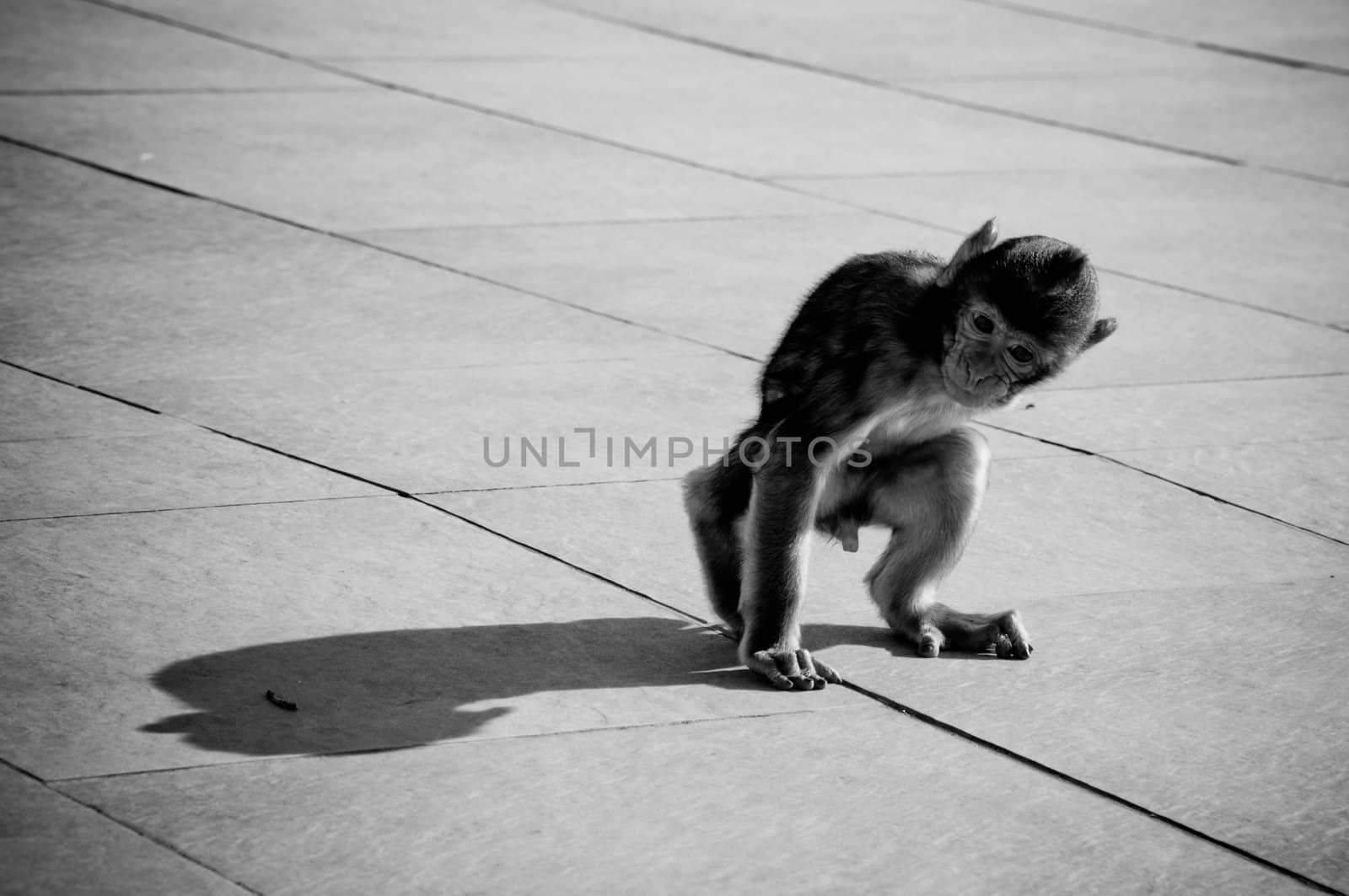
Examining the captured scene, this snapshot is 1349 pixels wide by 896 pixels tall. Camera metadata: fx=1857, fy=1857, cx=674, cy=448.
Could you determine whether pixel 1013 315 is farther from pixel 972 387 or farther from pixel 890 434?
pixel 890 434

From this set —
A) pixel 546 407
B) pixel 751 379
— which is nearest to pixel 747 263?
pixel 751 379

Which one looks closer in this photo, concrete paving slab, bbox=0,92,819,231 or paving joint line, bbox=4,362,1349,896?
paving joint line, bbox=4,362,1349,896

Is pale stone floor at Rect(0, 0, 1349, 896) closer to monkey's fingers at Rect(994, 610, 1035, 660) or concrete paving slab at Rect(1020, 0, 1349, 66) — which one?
monkey's fingers at Rect(994, 610, 1035, 660)

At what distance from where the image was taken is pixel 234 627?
5.38 m

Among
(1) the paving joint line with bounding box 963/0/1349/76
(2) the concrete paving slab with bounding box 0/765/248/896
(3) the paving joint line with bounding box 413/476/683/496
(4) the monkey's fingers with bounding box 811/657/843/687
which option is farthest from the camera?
(1) the paving joint line with bounding box 963/0/1349/76

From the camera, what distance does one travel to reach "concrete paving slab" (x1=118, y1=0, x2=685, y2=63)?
14.6 metres

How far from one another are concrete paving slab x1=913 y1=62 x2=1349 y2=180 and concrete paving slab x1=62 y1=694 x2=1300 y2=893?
912cm

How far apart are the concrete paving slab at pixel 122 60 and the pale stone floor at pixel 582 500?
0.25 feet

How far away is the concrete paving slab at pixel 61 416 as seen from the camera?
6.86m

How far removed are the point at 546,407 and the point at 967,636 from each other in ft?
8.02

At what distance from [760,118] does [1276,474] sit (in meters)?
6.42

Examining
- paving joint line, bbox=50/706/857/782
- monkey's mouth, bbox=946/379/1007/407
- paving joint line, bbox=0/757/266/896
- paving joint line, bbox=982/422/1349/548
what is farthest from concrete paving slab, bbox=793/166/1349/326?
paving joint line, bbox=0/757/266/896

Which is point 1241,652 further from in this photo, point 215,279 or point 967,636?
point 215,279

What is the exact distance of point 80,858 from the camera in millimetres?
4043
